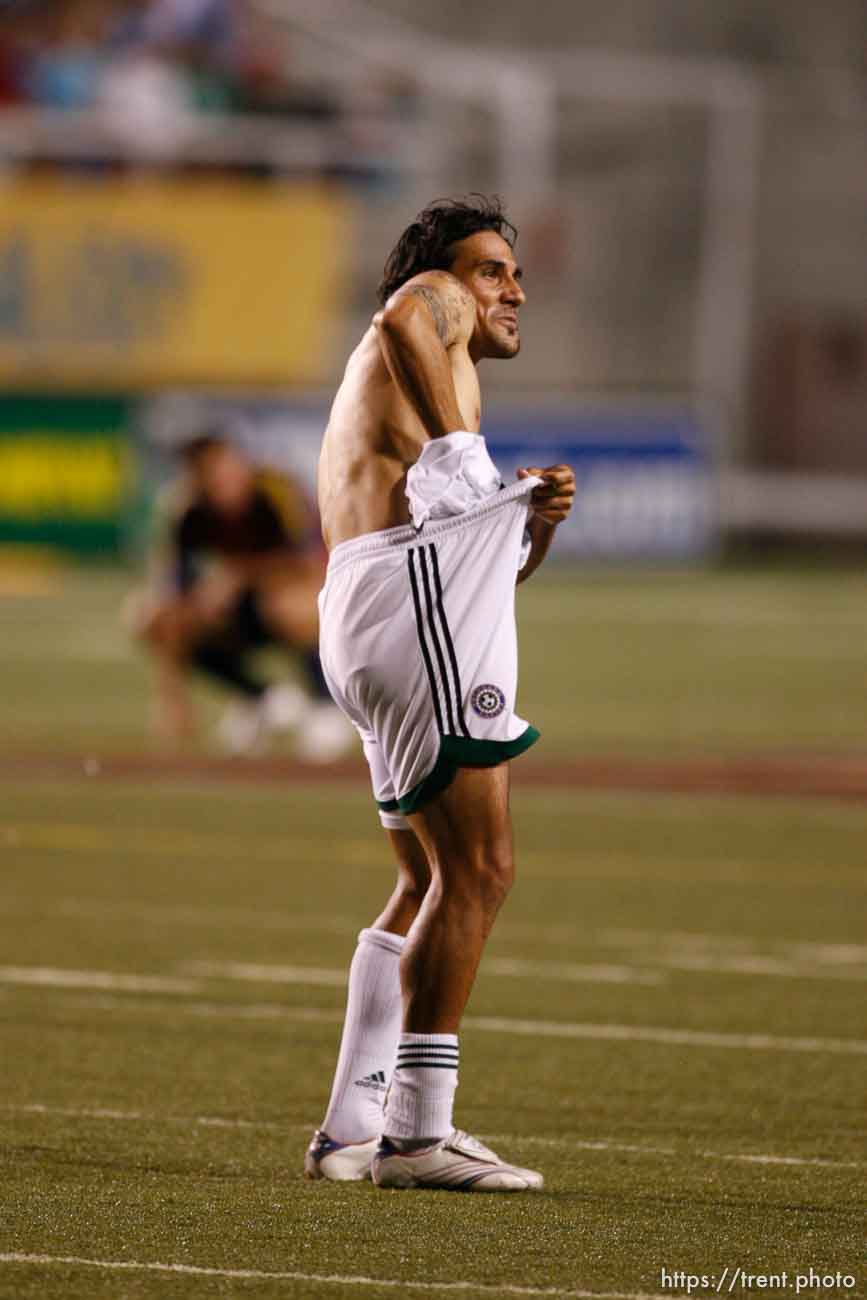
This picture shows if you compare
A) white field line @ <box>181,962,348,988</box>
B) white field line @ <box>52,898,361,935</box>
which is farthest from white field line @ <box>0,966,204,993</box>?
white field line @ <box>52,898,361,935</box>

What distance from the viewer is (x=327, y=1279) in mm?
4531

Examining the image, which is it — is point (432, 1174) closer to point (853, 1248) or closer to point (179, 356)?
point (853, 1248)

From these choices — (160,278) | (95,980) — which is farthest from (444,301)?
(160,278)

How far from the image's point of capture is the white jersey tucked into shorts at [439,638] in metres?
5.33

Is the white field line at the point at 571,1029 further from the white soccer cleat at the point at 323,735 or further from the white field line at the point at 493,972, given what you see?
the white soccer cleat at the point at 323,735

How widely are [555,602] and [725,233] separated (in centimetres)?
794

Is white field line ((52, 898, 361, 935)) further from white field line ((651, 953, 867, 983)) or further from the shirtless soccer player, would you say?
the shirtless soccer player

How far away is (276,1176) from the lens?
5.45m

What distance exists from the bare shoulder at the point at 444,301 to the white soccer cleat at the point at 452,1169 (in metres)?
1.70

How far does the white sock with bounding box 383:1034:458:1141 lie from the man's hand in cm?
113

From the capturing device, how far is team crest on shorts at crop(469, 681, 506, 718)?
5348 mm

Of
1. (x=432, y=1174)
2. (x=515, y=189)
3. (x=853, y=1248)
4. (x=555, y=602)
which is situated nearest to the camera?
(x=853, y=1248)

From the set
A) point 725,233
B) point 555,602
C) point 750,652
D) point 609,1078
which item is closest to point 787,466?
point 725,233

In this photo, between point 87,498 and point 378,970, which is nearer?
point 378,970
